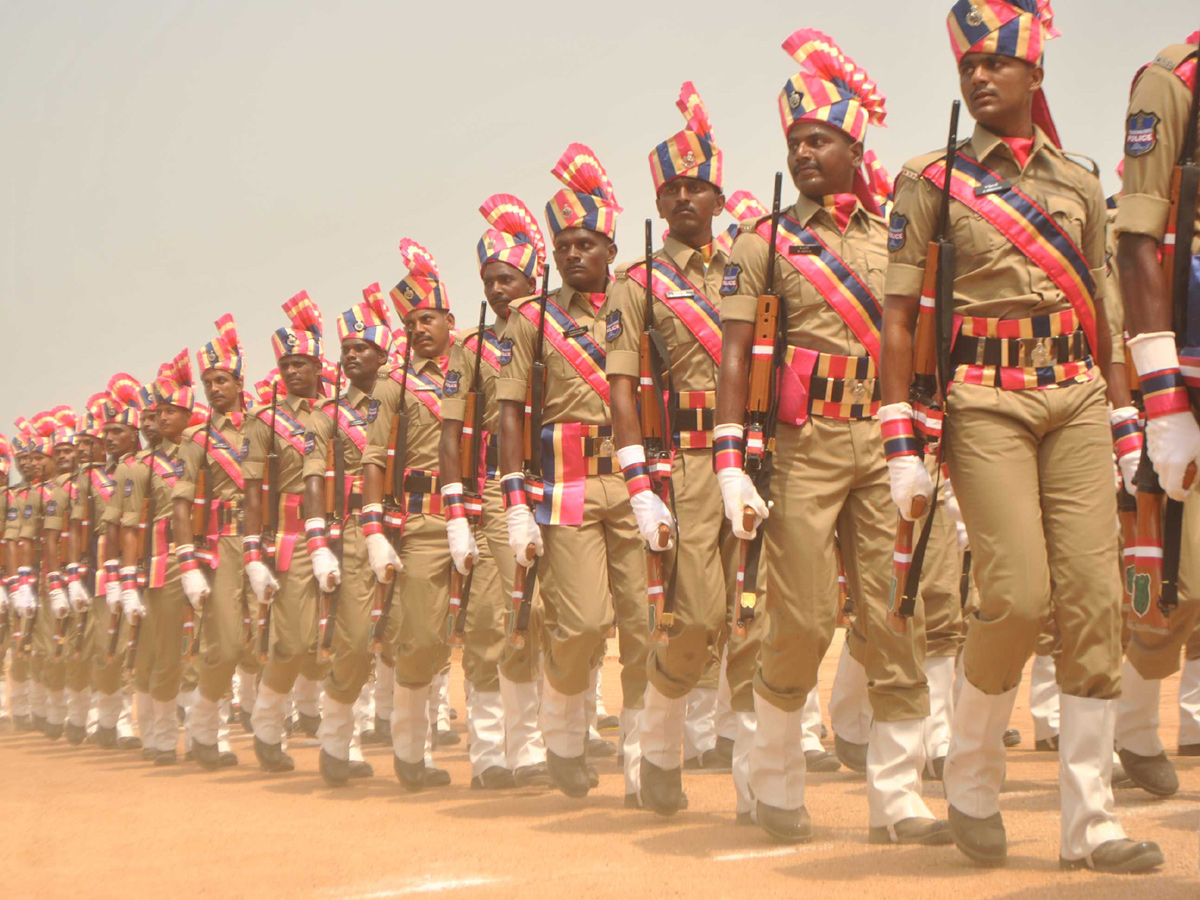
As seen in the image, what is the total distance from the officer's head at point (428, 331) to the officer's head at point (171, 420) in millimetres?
3966

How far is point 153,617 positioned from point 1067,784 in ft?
32.3

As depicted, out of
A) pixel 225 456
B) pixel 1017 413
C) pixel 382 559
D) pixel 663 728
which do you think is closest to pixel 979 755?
pixel 1017 413

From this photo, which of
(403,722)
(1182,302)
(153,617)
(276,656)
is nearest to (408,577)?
(403,722)

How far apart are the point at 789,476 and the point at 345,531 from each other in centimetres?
572

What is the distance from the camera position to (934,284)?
5.45 metres

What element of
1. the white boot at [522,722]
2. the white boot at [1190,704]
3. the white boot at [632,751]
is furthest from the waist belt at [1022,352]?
the white boot at [522,722]

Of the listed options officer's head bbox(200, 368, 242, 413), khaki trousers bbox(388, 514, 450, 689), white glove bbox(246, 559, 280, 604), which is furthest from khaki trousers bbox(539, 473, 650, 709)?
officer's head bbox(200, 368, 242, 413)

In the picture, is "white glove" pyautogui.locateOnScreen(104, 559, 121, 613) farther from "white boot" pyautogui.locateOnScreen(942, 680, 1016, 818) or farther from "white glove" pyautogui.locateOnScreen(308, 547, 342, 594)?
"white boot" pyautogui.locateOnScreen(942, 680, 1016, 818)

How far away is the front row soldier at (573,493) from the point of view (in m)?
7.95

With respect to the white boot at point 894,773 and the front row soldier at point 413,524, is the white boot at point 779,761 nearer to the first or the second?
the white boot at point 894,773

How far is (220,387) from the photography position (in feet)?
46.0

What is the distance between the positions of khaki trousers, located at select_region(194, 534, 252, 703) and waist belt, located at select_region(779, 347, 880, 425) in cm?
708

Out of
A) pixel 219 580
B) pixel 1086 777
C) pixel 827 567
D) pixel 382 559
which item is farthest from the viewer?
pixel 219 580

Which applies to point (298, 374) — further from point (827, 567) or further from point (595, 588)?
point (827, 567)
